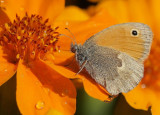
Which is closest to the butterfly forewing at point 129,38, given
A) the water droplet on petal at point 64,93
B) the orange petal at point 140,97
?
the orange petal at point 140,97

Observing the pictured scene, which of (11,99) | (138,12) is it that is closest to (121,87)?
(11,99)

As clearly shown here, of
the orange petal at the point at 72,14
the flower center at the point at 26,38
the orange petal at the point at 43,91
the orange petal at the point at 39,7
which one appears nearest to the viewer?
the orange petal at the point at 43,91

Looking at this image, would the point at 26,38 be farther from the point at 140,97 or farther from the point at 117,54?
the point at 140,97

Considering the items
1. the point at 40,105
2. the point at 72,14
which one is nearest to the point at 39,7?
the point at 72,14

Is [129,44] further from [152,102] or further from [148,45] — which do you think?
[152,102]

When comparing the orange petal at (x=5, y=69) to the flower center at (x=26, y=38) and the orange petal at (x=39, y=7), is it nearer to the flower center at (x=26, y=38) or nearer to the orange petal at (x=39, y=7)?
the flower center at (x=26, y=38)
